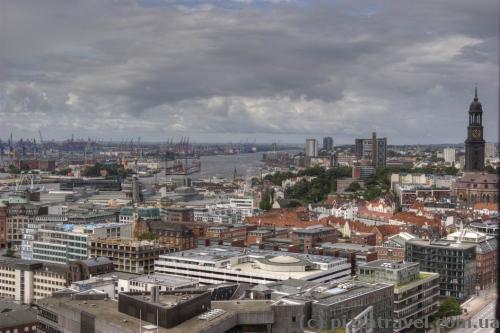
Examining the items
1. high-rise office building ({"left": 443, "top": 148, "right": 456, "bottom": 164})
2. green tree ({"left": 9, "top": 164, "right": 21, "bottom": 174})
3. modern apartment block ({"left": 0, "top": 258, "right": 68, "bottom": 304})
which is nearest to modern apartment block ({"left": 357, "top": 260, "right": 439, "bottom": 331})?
modern apartment block ({"left": 0, "top": 258, "right": 68, "bottom": 304})

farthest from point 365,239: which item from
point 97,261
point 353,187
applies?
point 353,187

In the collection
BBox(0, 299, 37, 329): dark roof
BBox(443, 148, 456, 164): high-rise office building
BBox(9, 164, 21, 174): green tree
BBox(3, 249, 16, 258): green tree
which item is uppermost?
BBox(443, 148, 456, 164): high-rise office building

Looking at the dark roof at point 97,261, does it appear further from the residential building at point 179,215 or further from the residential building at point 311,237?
the residential building at point 179,215

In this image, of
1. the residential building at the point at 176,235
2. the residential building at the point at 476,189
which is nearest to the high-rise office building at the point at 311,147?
the residential building at the point at 476,189

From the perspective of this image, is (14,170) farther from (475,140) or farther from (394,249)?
(394,249)

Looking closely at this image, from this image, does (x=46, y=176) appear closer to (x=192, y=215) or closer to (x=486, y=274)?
(x=192, y=215)

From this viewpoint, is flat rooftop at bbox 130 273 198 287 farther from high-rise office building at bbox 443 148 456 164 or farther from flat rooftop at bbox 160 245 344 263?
high-rise office building at bbox 443 148 456 164
